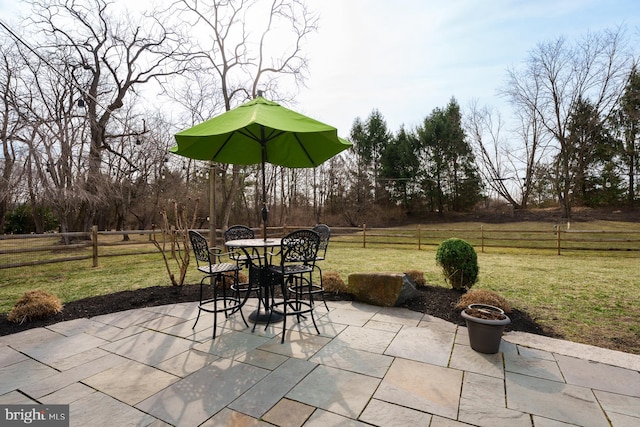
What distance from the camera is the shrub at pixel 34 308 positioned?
2922mm

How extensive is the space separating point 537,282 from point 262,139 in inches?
196

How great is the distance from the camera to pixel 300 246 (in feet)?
8.87

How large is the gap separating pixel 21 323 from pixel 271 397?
286 cm

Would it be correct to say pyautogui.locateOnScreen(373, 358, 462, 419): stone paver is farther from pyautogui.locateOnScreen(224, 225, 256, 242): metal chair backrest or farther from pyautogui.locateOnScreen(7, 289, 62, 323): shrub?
pyautogui.locateOnScreen(7, 289, 62, 323): shrub

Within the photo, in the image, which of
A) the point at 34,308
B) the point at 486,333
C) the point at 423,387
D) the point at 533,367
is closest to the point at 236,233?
the point at 34,308

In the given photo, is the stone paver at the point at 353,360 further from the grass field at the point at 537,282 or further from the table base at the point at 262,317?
the grass field at the point at 537,282

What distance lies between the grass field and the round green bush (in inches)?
23.9

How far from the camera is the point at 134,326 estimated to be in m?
2.84

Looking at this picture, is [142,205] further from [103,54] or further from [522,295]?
[522,295]

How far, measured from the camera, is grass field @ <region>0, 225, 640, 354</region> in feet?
9.77

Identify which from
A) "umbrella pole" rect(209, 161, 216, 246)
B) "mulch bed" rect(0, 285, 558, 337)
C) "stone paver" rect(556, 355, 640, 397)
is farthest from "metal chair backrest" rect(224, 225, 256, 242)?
"stone paver" rect(556, 355, 640, 397)

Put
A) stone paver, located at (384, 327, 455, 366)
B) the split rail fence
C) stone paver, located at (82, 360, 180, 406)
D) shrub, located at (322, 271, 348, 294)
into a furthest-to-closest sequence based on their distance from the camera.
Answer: the split rail fence < shrub, located at (322, 271, 348, 294) < stone paver, located at (384, 327, 455, 366) < stone paver, located at (82, 360, 180, 406)

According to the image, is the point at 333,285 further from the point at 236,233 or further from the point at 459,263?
the point at 459,263

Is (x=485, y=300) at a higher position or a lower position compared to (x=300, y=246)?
lower
